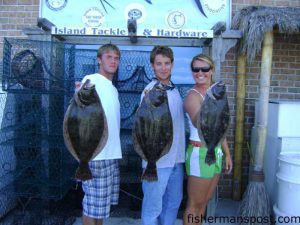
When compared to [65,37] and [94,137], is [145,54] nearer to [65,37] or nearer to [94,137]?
[65,37]

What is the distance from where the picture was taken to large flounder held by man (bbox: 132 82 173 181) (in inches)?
108

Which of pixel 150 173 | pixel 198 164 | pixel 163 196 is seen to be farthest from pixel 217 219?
pixel 150 173

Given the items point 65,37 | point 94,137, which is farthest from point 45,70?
point 94,137

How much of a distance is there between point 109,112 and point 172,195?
969 mm

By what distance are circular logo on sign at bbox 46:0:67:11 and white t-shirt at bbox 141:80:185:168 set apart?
2.69 meters

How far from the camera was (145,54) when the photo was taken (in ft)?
16.1

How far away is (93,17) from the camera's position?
17.1ft

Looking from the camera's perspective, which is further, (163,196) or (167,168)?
(163,196)

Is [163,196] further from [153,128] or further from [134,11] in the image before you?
[134,11]

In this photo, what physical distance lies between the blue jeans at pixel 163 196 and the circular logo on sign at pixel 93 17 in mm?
2696

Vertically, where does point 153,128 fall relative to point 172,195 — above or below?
above

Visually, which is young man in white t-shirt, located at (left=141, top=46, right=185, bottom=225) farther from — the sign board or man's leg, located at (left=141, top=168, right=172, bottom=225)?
the sign board

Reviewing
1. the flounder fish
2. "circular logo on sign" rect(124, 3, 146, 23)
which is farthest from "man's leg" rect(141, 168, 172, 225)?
"circular logo on sign" rect(124, 3, 146, 23)

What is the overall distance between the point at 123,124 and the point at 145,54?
971mm
